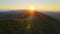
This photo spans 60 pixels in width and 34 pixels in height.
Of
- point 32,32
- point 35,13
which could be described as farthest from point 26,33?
point 35,13

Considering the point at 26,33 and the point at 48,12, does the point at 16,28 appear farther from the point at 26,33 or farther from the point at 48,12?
the point at 48,12

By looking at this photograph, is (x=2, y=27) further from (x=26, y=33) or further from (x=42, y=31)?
A: (x=42, y=31)

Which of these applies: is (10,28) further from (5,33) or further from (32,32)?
(32,32)

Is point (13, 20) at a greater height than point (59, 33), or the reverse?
point (13, 20)

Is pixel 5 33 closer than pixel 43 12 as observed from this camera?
Yes

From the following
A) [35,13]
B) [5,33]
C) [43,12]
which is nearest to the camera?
[5,33]

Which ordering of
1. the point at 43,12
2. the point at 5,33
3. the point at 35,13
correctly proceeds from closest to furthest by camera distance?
the point at 5,33 → the point at 35,13 → the point at 43,12

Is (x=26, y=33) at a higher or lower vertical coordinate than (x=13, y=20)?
lower

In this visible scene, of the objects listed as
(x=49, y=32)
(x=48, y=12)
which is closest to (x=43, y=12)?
(x=48, y=12)

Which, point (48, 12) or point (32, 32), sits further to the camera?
point (48, 12)
